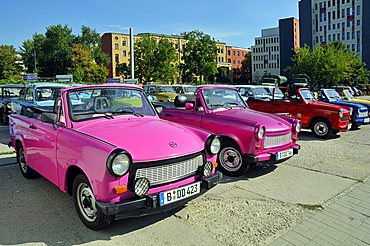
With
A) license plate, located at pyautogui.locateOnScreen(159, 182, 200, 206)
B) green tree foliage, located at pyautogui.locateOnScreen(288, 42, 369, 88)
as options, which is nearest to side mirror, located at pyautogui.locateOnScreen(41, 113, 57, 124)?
license plate, located at pyautogui.locateOnScreen(159, 182, 200, 206)

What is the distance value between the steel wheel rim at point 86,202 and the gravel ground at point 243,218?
1.15m

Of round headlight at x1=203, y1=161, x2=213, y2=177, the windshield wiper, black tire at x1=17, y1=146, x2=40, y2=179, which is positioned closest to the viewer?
round headlight at x1=203, y1=161, x2=213, y2=177

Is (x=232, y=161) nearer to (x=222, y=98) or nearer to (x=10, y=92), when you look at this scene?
(x=222, y=98)

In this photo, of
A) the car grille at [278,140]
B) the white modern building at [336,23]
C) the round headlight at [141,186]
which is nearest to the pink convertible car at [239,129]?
the car grille at [278,140]

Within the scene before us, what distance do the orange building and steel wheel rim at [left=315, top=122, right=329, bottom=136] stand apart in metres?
118

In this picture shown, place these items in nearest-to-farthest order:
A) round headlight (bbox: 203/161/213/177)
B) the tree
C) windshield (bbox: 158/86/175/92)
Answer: round headlight (bbox: 203/161/213/177) < windshield (bbox: 158/86/175/92) < the tree

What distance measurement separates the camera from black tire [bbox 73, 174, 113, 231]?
3.62m

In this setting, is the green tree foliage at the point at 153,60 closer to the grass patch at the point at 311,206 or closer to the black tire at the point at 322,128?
the black tire at the point at 322,128

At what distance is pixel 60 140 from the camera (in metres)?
4.19

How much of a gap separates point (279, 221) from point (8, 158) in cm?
658

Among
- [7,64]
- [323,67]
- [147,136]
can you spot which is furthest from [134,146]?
[7,64]

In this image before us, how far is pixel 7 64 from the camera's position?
64125mm

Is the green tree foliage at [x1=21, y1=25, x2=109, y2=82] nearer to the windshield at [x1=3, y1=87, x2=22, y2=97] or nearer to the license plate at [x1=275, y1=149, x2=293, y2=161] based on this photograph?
the windshield at [x1=3, y1=87, x2=22, y2=97]

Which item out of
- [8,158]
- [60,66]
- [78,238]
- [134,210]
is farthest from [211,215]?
[60,66]
